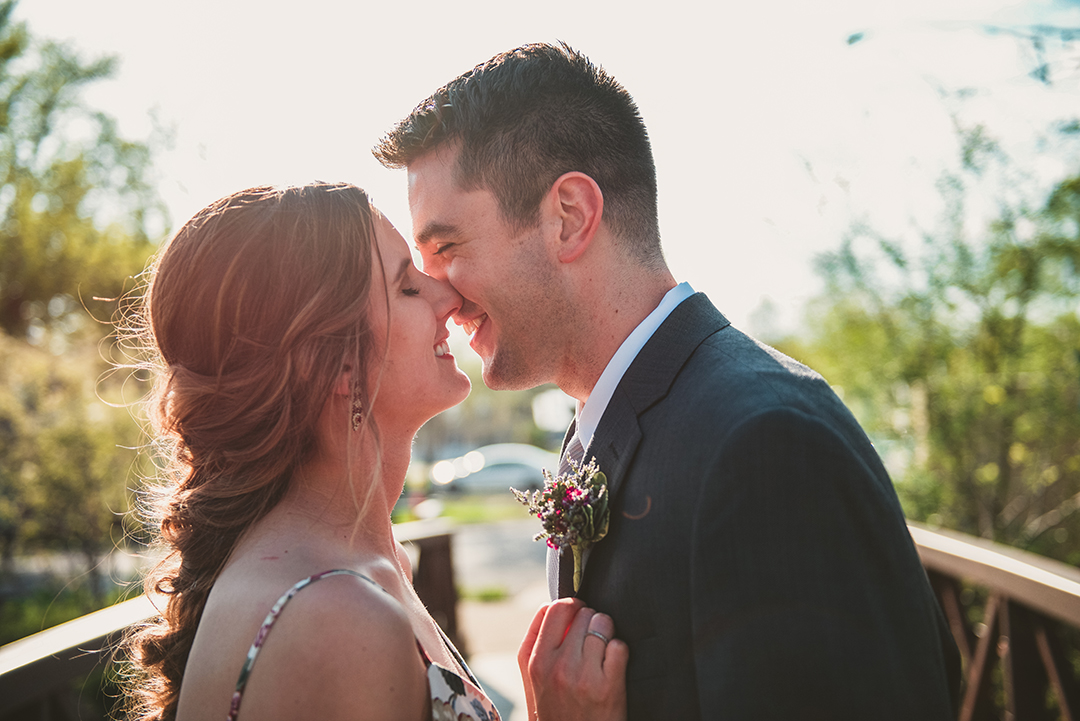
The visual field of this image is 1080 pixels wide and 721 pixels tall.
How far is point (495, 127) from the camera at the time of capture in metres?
2.31

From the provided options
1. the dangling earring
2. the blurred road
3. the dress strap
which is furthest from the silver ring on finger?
the blurred road

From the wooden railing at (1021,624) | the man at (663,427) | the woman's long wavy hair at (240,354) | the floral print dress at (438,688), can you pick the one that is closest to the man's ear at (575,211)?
the man at (663,427)

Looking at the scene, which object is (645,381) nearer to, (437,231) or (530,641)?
(530,641)

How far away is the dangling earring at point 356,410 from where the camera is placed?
6.86 feet

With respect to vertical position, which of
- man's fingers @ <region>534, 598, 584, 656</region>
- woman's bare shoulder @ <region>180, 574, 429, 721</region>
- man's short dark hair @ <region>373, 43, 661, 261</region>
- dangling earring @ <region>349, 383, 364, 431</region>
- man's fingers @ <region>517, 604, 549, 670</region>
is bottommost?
man's fingers @ <region>517, 604, 549, 670</region>

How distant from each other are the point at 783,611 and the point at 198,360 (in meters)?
1.62

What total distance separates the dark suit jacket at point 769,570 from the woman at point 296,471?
0.17 metres

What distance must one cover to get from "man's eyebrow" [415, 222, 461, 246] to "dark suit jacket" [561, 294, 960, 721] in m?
1.07

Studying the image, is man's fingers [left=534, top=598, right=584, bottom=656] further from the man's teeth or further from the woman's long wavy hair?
the man's teeth

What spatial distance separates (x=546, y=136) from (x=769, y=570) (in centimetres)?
150

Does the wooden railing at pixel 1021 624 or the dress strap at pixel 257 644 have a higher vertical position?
the dress strap at pixel 257 644

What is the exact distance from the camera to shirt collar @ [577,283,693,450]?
208cm

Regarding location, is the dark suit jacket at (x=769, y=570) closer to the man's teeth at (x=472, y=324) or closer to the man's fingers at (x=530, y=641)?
the man's fingers at (x=530, y=641)

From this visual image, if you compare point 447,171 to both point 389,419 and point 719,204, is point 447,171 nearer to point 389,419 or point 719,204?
point 389,419
